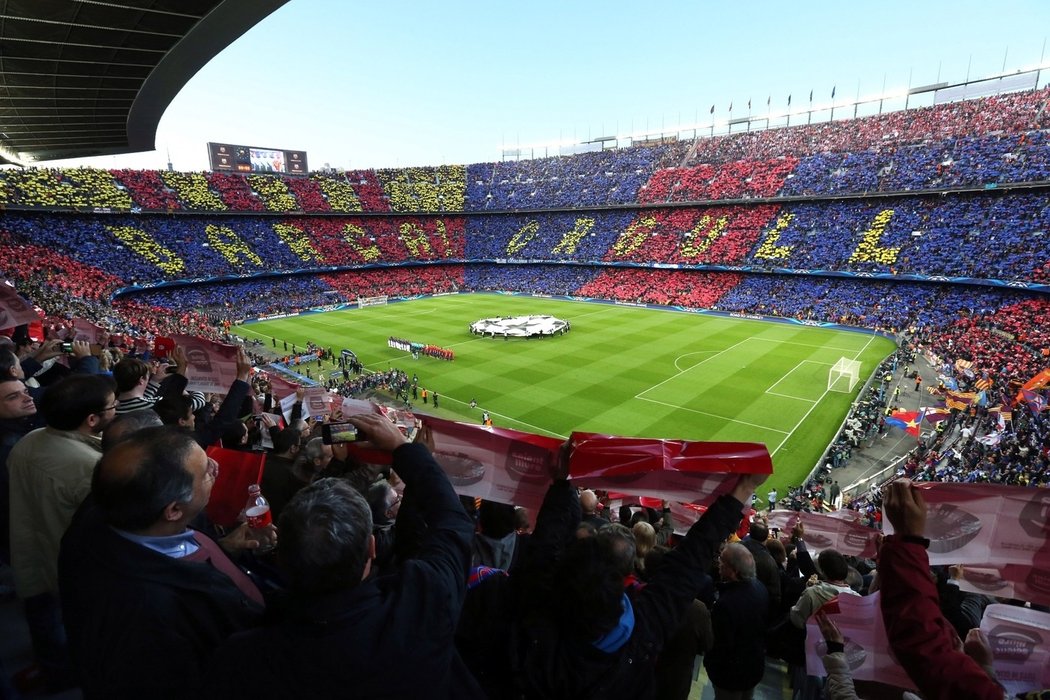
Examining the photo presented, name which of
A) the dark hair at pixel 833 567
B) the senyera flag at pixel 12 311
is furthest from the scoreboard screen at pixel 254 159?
the dark hair at pixel 833 567

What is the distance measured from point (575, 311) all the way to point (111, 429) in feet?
157

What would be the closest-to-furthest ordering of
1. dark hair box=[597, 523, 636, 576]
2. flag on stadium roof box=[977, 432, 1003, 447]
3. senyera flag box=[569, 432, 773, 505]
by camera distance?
1. dark hair box=[597, 523, 636, 576]
2. senyera flag box=[569, 432, 773, 505]
3. flag on stadium roof box=[977, 432, 1003, 447]

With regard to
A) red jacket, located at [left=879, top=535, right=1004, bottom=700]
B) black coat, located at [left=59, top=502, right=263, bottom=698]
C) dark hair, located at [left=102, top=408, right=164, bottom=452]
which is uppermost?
dark hair, located at [left=102, top=408, right=164, bottom=452]

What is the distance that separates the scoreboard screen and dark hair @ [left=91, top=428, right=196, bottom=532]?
8019cm

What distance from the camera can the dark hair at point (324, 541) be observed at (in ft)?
6.22

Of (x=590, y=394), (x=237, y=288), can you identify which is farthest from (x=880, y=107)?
(x=237, y=288)

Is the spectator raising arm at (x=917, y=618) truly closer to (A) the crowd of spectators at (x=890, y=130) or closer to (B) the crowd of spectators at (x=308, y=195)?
(A) the crowd of spectators at (x=890, y=130)

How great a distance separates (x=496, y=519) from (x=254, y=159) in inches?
3199

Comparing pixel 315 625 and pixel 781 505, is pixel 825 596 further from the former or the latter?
pixel 781 505

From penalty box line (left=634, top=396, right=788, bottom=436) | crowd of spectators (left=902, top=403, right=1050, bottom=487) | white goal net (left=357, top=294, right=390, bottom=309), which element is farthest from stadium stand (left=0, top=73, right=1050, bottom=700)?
penalty box line (left=634, top=396, right=788, bottom=436)

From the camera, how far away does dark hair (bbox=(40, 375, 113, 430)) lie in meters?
3.53

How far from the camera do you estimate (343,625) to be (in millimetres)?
1849

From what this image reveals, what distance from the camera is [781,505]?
1727cm

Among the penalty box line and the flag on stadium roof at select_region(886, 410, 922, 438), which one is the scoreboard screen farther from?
the flag on stadium roof at select_region(886, 410, 922, 438)
